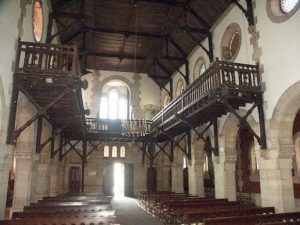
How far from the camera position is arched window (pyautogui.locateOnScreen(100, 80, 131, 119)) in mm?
21469

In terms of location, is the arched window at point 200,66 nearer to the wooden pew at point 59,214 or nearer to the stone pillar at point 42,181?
the stone pillar at point 42,181

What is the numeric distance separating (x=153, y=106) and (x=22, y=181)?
1361 centimetres

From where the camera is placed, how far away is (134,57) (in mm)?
19531

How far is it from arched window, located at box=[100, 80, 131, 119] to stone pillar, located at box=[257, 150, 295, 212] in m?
13.8

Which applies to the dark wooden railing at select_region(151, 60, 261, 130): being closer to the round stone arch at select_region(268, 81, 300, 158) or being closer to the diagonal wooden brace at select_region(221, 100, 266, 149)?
the diagonal wooden brace at select_region(221, 100, 266, 149)

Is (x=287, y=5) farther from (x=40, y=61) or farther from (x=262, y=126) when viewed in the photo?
(x=40, y=61)

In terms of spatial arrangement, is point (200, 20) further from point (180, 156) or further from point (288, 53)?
point (180, 156)

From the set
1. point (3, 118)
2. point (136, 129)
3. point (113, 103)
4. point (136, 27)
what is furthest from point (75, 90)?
point (113, 103)

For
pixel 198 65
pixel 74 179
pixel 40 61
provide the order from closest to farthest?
pixel 40 61, pixel 198 65, pixel 74 179

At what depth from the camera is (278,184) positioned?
8648 mm

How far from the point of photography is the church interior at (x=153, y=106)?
7801mm

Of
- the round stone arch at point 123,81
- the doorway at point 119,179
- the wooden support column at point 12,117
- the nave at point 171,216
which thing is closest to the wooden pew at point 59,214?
the nave at point 171,216

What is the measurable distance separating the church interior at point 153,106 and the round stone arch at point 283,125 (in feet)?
0.11

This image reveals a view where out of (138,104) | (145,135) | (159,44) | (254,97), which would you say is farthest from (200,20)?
(138,104)
